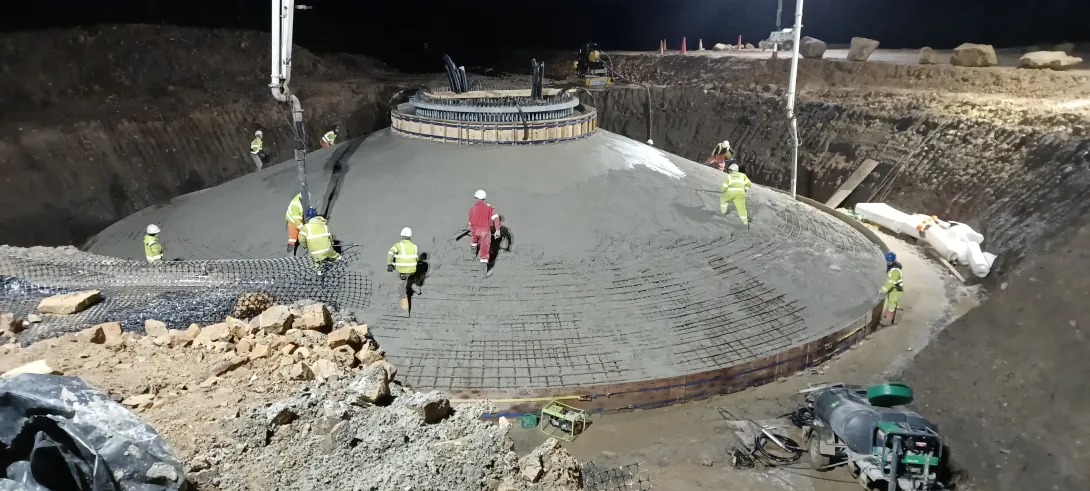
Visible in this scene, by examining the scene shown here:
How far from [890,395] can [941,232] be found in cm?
777

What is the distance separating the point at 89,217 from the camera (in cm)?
1559

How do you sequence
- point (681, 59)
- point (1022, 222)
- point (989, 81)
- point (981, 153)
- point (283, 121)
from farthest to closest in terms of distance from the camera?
point (681, 59), point (283, 121), point (989, 81), point (981, 153), point (1022, 222)

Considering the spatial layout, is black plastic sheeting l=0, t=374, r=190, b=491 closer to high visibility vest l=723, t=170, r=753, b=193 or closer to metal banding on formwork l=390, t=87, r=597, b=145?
metal banding on formwork l=390, t=87, r=597, b=145

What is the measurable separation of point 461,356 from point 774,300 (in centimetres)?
452

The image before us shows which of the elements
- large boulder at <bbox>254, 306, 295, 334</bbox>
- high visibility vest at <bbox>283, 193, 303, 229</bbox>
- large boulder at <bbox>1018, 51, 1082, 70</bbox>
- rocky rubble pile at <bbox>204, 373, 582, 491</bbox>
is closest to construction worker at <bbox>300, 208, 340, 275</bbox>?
high visibility vest at <bbox>283, 193, 303, 229</bbox>

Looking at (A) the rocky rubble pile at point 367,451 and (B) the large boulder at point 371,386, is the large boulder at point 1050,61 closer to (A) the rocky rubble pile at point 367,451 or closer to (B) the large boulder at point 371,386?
(A) the rocky rubble pile at point 367,451

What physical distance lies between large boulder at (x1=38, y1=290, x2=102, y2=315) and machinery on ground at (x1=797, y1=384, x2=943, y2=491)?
7.95 meters

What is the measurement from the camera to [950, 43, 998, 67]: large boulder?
18.8 metres

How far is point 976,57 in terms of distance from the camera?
18.9 m

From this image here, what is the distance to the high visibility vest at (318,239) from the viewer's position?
9.25 m

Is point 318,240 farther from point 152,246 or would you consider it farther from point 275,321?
point 152,246

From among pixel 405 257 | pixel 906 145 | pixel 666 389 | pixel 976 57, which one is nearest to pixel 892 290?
pixel 666 389

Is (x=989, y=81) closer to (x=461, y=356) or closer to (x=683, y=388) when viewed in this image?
(x=683, y=388)

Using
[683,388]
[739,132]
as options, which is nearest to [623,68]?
[739,132]
